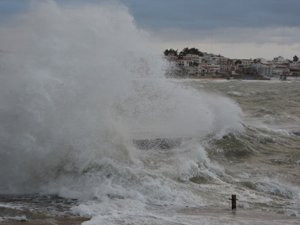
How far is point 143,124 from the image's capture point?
666 inches

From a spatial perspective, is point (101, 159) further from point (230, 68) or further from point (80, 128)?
point (230, 68)

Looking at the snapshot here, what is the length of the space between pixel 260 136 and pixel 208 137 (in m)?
2.92

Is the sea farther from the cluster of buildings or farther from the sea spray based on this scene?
the cluster of buildings

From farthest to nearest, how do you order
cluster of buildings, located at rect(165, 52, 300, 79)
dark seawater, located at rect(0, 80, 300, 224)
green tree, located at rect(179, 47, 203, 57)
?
green tree, located at rect(179, 47, 203, 57), cluster of buildings, located at rect(165, 52, 300, 79), dark seawater, located at rect(0, 80, 300, 224)

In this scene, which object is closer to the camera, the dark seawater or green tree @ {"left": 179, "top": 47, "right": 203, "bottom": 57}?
the dark seawater

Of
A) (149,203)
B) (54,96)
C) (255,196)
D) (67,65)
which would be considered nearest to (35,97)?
(54,96)

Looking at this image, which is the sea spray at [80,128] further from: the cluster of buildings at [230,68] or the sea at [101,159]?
the cluster of buildings at [230,68]

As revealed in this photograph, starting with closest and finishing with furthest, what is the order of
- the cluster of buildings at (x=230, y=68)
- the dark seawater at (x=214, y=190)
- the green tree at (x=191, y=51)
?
1. the dark seawater at (x=214, y=190)
2. the cluster of buildings at (x=230, y=68)
3. the green tree at (x=191, y=51)

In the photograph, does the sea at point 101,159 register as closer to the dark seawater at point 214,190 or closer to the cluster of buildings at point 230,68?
→ the dark seawater at point 214,190

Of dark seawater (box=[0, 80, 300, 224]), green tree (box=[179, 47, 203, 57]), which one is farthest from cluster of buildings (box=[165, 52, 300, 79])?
dark seawater (box=[0, 80, 300, 224])

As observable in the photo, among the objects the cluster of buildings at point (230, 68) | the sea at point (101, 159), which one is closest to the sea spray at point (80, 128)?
the sea at point (101, 159)

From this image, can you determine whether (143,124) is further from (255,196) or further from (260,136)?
(255,196)

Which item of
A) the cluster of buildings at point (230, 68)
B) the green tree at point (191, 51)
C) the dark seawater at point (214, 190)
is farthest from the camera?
the green tree at point (191, 51)

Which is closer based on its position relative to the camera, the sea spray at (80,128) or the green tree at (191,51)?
the sea spray at (80,128)
